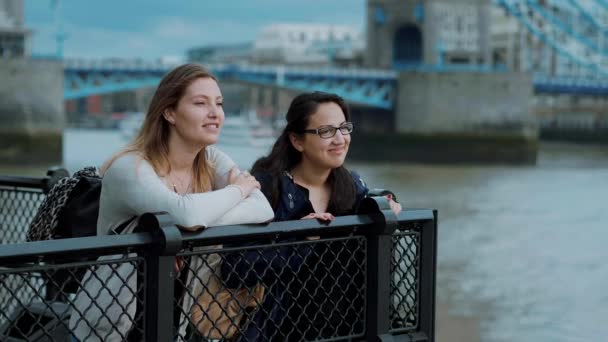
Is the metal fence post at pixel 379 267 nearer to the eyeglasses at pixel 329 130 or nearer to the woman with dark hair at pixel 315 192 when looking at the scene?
the woman with dark hair at pixel 315 192

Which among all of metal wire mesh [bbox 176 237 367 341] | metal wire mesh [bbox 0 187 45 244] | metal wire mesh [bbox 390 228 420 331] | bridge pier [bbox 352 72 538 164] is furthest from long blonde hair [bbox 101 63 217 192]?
bridge pier [bbox 352 72 538 164]

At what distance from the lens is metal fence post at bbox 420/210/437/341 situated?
196cm

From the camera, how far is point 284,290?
188 centimetres

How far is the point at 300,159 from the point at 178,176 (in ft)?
1.44

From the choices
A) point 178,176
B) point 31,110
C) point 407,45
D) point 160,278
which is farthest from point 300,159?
point 407,45

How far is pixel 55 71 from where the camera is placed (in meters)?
24.8

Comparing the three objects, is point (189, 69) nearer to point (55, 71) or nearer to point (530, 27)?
point (55, 71)

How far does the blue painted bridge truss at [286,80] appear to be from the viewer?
26.5 metres

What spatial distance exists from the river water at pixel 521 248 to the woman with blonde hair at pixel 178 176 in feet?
14.5

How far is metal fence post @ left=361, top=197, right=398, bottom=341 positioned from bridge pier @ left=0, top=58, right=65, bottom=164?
21.4 metres

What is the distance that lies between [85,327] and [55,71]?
23734 mm

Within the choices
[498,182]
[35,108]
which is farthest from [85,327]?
[35,108]

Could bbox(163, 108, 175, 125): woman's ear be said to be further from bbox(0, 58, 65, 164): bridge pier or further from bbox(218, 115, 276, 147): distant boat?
bbox(218, 115, 276, 147): distant boat

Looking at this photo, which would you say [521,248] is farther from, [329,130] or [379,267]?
[379,267]
